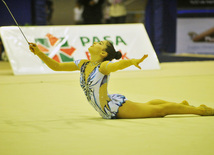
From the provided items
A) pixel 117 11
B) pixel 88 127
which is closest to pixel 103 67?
pixel 88 127

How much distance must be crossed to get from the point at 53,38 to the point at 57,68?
4354mm

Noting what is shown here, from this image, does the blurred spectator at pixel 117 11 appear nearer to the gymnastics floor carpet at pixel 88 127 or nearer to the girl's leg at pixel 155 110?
the gymnastics floor carpet at pixel 88 127

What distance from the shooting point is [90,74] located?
122 inches

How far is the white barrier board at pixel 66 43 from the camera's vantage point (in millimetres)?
7266

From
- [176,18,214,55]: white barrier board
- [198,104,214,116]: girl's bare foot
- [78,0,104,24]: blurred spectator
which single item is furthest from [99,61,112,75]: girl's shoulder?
[176,18,214,55]: white barrier board

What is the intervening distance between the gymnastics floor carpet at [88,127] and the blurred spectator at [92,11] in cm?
510

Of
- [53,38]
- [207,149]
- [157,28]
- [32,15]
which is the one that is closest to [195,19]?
[157,28]

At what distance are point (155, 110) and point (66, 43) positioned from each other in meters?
4.61

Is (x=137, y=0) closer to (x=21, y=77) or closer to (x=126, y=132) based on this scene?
(x=21, y=77)

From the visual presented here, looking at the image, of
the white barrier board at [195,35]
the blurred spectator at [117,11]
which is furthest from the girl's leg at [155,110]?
the white barrier board at [195,35]

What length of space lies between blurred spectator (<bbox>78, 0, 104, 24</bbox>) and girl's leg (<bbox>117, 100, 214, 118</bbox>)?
278 inches

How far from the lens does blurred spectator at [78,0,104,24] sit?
9.98 meters

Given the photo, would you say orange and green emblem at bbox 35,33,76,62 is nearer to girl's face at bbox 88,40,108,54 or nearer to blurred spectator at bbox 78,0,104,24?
blurred spectator at bbox 78,0,104,24

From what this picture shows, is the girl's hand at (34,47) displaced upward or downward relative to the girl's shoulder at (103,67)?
upward
